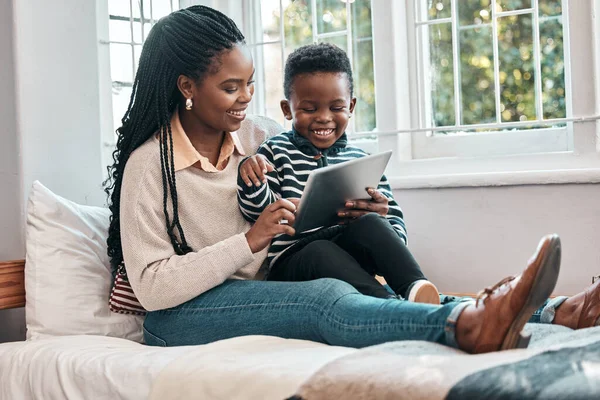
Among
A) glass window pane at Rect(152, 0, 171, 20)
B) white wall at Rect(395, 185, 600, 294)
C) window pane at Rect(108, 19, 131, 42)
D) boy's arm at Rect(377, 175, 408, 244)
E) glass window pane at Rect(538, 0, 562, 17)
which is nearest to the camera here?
boy's arm at Rect(377, 175, 408, 244)

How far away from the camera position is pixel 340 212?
186 cm

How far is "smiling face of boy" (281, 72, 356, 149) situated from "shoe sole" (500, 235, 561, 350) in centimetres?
90

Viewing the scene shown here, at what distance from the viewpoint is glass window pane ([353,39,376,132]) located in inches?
103

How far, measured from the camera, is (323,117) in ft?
6.58

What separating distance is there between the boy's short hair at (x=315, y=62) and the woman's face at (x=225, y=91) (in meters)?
0.21

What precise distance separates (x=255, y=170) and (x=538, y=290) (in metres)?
0.83

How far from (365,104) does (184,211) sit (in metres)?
1.02

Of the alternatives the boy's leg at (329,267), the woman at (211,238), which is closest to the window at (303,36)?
the woman at (211,238)

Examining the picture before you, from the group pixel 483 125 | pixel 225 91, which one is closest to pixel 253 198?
pixel 225 91

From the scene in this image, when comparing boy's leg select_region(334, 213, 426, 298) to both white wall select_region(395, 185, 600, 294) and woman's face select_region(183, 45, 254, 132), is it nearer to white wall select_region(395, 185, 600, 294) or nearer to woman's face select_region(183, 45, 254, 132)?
woman's face select_region(183, 45, 254, 132)

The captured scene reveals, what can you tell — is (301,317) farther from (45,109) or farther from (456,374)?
(45,109)

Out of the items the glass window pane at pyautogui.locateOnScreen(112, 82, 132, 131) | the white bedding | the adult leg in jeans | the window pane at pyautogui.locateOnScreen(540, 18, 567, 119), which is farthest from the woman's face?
the window pane at pyautogui.locateOnScreen(540, 18, 567, 119)

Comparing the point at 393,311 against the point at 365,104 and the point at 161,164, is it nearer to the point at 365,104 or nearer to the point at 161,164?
the point at 161,164

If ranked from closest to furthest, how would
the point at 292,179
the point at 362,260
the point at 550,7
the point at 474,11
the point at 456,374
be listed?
the point at 456,374 < the point at 362,260 < the point at 292,179 < the point at 550,7 < the point at 474,11
